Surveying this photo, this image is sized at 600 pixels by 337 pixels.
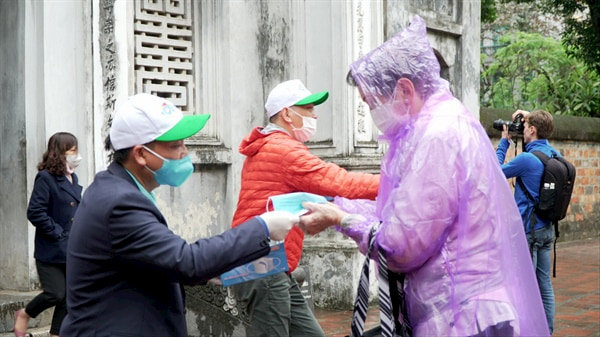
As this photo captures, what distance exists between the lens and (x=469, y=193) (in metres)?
2.95

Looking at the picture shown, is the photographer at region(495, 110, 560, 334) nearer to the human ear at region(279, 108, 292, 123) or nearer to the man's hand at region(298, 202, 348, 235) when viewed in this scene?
the human ear at region(279, 108, 292, 123)

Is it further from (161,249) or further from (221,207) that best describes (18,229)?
(161,249)

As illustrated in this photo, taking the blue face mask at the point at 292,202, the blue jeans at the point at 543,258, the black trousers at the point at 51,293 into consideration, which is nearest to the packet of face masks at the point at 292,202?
the blue face mask at the point at 292,202

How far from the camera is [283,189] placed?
438cm

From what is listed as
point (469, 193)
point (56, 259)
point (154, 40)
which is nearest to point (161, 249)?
point (469, 193)

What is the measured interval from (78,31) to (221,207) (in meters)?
2.25

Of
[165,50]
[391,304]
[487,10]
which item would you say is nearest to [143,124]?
[391,304]

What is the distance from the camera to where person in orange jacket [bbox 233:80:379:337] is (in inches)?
169

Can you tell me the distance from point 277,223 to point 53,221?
3.65 m

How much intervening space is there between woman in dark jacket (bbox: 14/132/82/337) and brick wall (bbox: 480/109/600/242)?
10588mm

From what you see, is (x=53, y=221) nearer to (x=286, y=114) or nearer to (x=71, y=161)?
(x=71, y=161)

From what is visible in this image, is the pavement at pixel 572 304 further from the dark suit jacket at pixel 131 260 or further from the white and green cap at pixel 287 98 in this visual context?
the dark suit jacket at pixel 131 260

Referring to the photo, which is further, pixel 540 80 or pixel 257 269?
pixel 540 80

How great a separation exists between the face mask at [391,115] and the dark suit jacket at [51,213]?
339 centimetres
